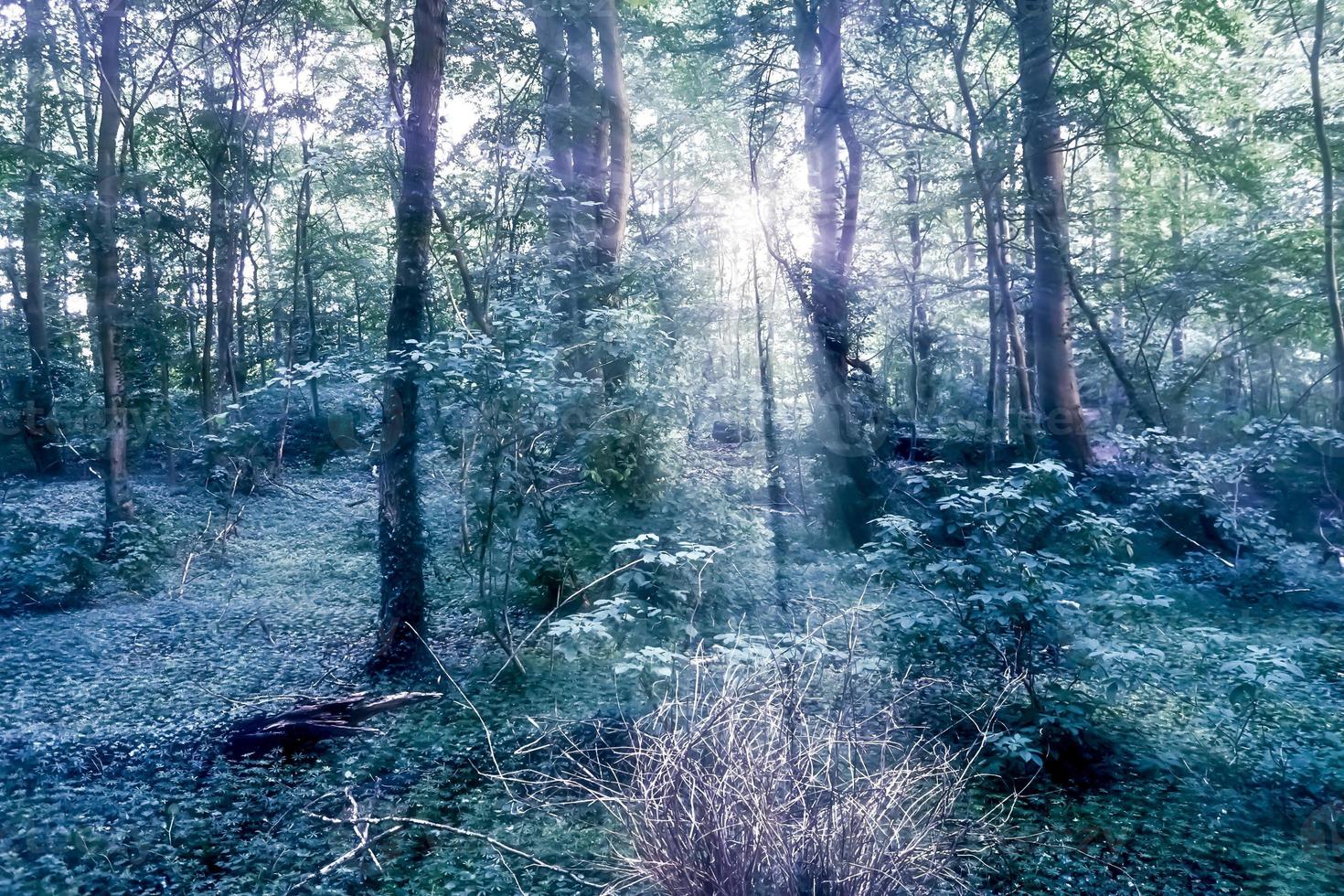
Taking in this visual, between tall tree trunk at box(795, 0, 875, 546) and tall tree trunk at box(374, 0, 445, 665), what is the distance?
4.95 meters

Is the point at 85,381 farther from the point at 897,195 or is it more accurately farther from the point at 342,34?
the point at 897,195

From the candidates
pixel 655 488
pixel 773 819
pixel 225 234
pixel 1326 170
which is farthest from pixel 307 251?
pixel 1326 170

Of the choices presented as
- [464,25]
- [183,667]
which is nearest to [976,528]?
[183,667]

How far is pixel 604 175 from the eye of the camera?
9.80 metres

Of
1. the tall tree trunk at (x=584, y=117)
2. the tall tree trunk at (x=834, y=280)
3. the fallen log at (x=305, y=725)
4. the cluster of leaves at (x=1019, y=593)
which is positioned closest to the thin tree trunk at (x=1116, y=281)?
the tall tree trunk at (x=834, y=280)

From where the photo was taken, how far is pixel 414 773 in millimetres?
4434

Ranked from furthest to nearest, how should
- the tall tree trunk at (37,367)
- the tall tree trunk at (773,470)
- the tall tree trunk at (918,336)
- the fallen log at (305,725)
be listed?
the tall tree trunk at (918,336) → the tall tree trunk at (37,367) → the tall tree trunk at (773,470) → the fallen log at (305,725)

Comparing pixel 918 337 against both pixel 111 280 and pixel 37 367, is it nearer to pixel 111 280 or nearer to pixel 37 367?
pixel 111 280

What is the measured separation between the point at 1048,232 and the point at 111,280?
37.6 feet

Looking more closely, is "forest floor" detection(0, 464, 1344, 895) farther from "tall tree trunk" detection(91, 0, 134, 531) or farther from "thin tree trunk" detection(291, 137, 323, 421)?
"thin tree trunk" detection(291, 137, 323, 421)

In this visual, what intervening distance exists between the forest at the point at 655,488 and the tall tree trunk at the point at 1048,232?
7 centimetres

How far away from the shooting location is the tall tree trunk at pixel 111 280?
9.00 metres

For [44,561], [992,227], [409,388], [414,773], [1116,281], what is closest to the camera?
[414,773]

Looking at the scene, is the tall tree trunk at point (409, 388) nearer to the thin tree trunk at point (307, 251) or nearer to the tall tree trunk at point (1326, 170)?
the tall tree trunk at point (1326, 170)
